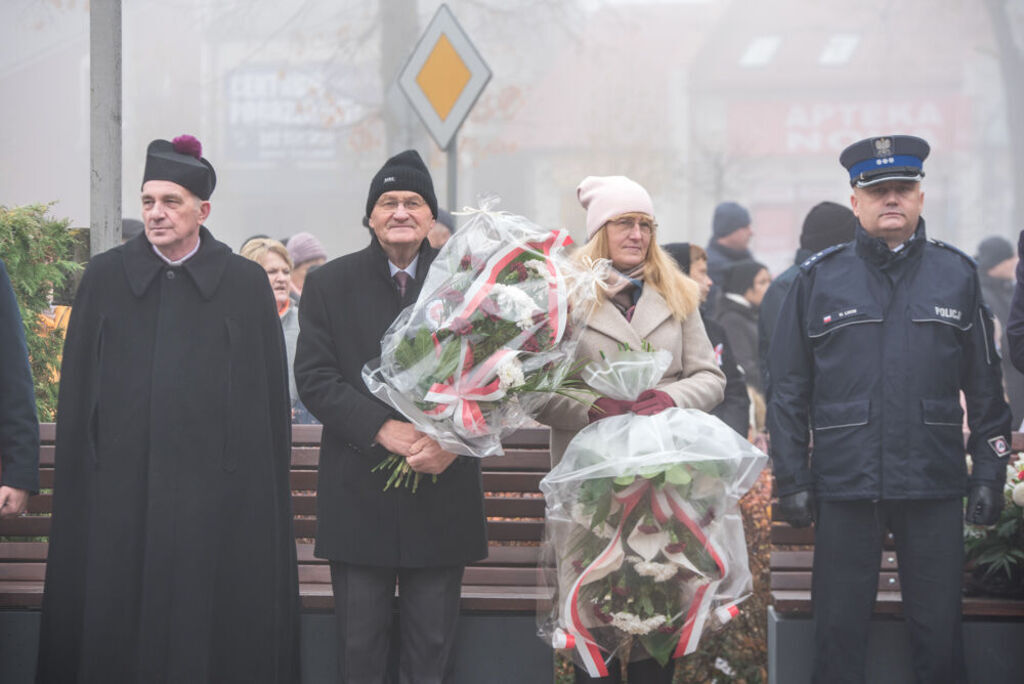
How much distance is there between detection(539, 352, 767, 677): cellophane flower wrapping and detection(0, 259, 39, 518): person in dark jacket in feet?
6.08

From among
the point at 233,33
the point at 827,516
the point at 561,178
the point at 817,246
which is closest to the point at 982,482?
the point at 827,516

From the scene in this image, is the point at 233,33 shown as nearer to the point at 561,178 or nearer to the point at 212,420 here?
the point at 561,178

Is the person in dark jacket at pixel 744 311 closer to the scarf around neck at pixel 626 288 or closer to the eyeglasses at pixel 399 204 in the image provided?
the scarf around neck at pixel 626 288

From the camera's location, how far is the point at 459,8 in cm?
1084

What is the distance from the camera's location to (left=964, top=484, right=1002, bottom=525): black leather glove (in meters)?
4.39

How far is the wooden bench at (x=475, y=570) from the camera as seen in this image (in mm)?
4906

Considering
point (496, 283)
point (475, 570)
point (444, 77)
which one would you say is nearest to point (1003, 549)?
point (475, 570)

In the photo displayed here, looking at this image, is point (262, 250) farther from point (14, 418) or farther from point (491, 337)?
point (491, 337)

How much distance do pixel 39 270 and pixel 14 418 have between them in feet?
5.40

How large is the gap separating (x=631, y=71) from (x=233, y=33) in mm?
3596

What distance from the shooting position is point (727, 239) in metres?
8.94

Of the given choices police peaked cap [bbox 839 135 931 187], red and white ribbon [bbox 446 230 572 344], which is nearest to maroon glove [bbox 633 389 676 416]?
red and white ribbon [bbox 446 230 572 344]

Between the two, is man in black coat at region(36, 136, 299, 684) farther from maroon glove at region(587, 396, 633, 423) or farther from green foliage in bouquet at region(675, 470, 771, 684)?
green foliage in bouquet at region(675, 470, 771, 684)

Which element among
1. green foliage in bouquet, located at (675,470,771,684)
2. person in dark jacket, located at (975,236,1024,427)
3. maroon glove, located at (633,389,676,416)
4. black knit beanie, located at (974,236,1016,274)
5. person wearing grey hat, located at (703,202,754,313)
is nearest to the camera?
maroon glove, located at (633,389,676,416)
